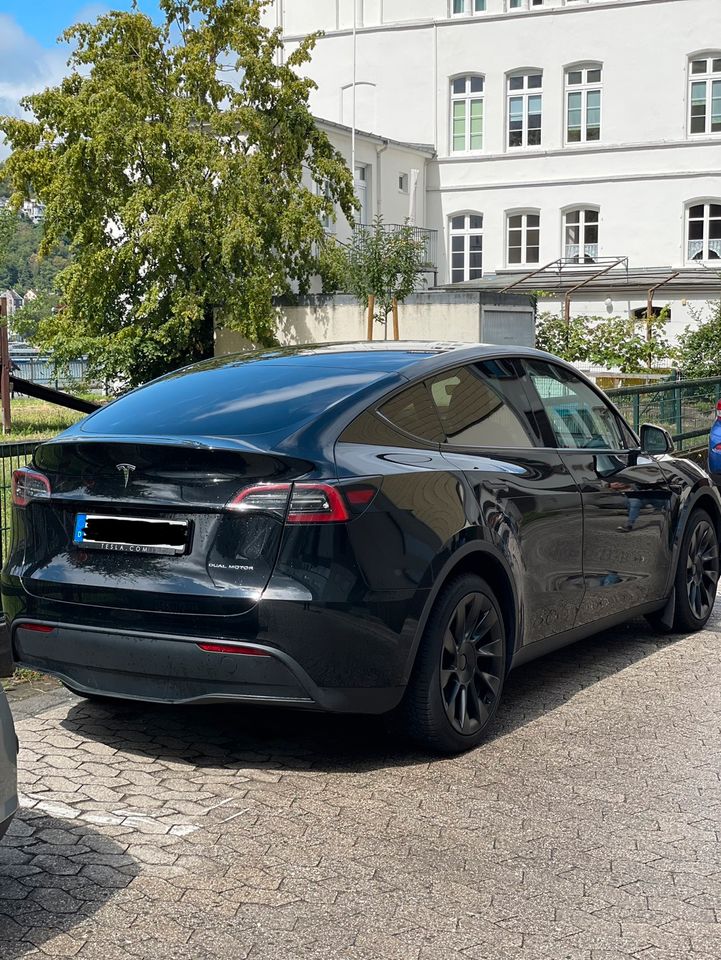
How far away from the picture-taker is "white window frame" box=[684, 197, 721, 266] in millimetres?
51944

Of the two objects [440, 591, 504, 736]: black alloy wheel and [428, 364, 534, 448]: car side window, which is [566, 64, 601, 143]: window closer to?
[428, 364, 534, 448]: car side window

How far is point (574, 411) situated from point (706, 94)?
4927 centimetres

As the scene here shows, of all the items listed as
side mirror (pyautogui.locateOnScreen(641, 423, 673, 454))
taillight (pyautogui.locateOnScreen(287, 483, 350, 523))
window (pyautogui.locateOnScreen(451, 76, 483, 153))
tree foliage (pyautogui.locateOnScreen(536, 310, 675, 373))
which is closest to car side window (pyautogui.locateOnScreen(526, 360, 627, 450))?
side mirror (pyautogui.locateOnScreen(641, 423, 673, 454))

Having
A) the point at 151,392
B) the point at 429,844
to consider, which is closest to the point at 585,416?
the point at 151,392

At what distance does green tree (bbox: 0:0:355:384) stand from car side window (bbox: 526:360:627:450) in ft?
79.9

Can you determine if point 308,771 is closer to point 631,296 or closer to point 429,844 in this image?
point 429,844

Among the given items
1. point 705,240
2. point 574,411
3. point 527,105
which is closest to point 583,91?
point 527,105

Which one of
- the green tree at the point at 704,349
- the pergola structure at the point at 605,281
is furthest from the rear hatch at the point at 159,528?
the pergola structure at the point at 605,281

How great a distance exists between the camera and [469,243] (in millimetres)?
56594

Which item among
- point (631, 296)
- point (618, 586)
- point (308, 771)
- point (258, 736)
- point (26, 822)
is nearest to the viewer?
point (26, 822)

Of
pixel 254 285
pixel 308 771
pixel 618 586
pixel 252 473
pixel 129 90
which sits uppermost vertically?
pixel 129 90

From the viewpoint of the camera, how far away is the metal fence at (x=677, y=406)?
14516mm

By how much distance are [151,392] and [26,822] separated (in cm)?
203

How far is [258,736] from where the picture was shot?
5816 mm
